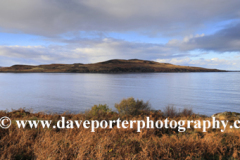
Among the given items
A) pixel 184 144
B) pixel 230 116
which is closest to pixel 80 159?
pixel 184 144

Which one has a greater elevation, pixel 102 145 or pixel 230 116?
pixel 102 145

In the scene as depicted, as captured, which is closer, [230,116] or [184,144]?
[184,144]

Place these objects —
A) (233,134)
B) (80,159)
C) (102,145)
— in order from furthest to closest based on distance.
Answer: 1. (233,134)
2. (102,145)
3. (80,159)

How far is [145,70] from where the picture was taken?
636 feet

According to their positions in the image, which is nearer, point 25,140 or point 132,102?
point 25,140

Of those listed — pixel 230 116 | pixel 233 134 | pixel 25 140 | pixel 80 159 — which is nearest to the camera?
pixel 80 159

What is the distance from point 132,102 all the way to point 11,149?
975 centimetres

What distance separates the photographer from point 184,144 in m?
5.80

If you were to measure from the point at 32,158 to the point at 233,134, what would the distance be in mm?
7724

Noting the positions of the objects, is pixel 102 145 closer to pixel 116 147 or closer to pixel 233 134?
pixel 116 147

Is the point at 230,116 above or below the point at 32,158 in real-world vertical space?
below

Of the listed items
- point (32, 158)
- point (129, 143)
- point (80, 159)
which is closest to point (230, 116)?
point (129, 143)

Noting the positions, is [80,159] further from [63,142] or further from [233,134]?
[233,134]

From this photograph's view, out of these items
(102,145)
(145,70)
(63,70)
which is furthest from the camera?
(145,70)
